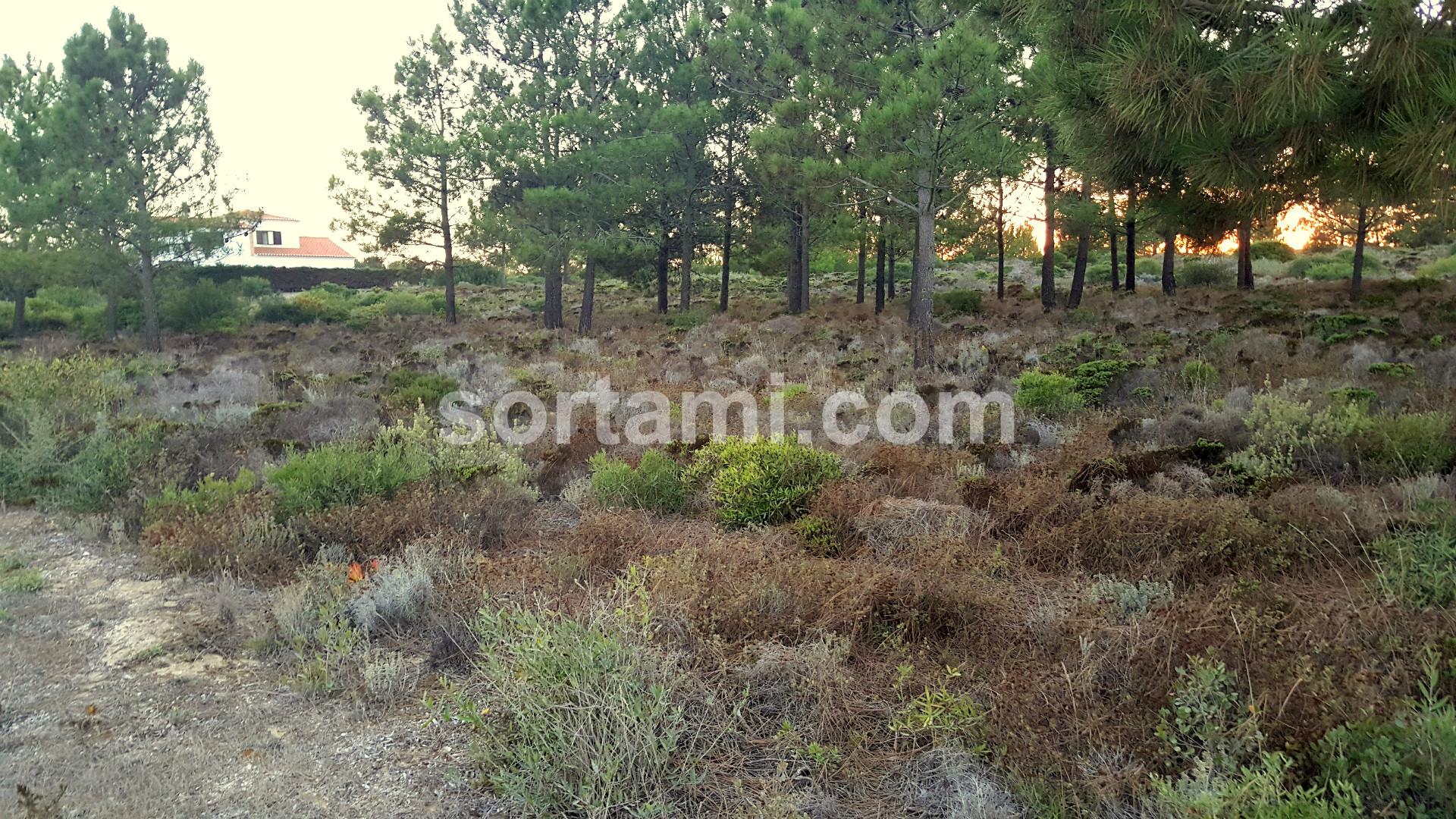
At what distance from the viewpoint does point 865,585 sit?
13.0 feet

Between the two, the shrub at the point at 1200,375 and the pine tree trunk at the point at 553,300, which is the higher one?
the pine tree trunk at the point at 553,300

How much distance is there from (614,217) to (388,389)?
11.9 metres

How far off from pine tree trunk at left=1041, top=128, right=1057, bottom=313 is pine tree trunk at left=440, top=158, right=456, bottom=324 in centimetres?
1502

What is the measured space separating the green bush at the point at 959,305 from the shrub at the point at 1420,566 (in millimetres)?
16709

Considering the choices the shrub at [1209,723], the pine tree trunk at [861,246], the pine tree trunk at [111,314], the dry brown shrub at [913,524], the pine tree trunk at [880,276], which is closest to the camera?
the shrub at [1209,723]

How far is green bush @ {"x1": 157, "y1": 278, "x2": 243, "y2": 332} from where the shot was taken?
24.0 metres

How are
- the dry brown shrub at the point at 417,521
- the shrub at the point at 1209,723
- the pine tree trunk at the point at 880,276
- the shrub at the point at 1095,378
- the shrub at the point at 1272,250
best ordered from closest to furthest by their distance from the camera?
the shrub at the point at 1209,723, the dry brown shrub at the point at 417,521, the shrub at the point at 1095,378, the pine tree trunk at the point at 880,276, the shrub at the point at 1272,250

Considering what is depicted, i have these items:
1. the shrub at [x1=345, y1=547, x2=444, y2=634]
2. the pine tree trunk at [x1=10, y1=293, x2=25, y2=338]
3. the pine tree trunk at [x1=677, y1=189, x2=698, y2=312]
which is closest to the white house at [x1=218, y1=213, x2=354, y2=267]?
the pine tree trunk at [x1=10, y1=293, x2=25, y2=338]

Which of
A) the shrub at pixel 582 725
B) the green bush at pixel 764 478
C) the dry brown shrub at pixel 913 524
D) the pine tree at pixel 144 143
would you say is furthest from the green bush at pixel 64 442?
the pine tree at pixel 144 143

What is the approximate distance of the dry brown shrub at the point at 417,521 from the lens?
212 inches

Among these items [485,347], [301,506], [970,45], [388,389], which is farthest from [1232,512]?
[485,347]

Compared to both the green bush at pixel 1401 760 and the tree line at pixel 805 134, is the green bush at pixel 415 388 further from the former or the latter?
the green bush at pixel 1401 760

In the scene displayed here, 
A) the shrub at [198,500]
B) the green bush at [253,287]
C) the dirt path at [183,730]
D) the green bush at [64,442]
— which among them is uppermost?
the green bush at [253,287]

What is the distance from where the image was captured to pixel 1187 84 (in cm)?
586
